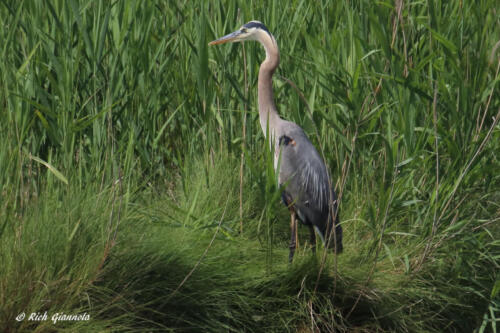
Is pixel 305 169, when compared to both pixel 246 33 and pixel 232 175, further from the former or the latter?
pixel 246 33

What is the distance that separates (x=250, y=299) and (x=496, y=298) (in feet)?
3.48

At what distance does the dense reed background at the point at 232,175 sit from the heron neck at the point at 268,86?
11cm

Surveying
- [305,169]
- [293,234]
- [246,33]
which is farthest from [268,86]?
[293,234]

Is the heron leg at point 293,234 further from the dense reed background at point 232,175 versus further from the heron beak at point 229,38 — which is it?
the heron beak at point 229,38

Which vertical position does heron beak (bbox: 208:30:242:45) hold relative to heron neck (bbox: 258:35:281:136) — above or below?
above

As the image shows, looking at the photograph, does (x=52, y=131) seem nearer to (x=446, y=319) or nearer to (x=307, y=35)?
(x=307, y=35)

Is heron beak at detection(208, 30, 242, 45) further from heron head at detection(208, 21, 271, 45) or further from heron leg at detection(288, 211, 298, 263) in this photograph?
heron leg at detection(288, 211, 298, 263)

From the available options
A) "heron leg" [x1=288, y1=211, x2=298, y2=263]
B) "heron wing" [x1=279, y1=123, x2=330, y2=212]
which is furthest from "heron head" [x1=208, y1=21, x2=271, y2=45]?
"heron leg" [x1=288, y1=211, x2=298, y2=263]

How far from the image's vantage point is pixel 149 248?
8.45ft

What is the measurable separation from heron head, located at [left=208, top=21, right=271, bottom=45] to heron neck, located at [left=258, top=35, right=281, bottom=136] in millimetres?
48

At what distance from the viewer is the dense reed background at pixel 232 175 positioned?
2.49 m

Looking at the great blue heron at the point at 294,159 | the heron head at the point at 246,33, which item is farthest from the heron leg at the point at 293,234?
the heron head at the point at 246,33

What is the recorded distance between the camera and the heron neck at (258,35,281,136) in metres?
3.25

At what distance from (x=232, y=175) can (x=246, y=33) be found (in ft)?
2.20
